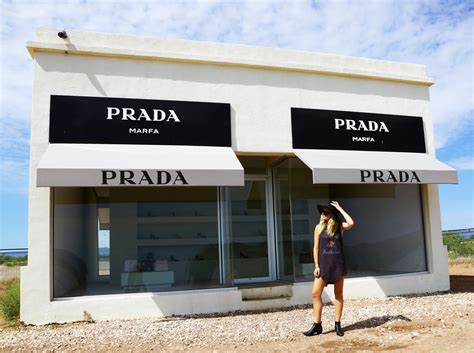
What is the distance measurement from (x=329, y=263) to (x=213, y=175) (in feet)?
8.55

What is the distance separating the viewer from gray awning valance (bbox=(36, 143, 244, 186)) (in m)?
7.28

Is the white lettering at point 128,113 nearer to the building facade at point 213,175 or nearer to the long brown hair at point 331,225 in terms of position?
the building facade at point 213,175

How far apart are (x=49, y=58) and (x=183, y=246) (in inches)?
173

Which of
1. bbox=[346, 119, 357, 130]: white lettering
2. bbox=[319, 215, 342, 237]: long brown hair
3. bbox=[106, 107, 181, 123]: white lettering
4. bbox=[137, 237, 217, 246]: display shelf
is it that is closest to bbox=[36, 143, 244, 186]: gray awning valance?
bbox=[106, 107, 181, 123]: white lettering

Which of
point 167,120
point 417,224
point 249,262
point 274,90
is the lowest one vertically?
point 249,262

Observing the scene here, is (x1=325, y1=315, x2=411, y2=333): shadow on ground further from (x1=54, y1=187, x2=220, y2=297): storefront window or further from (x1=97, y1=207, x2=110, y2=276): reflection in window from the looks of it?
(x1=97, y1=207, x2=110, y2=276): reflection in window

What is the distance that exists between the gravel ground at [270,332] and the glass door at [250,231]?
131cm

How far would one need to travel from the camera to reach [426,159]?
33.8 ft

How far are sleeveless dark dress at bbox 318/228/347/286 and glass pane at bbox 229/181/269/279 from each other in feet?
10.1

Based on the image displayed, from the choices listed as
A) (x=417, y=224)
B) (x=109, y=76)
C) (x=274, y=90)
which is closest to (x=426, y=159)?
(x=417, y=224)

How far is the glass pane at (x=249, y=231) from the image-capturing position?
9383mm

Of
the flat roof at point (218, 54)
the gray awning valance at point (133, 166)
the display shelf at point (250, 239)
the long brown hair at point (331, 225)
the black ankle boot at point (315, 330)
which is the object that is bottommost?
the black ankle boot at point (315, 330)

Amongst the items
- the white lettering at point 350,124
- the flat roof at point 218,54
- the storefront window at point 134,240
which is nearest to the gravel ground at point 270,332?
the storefront window at point 134,240

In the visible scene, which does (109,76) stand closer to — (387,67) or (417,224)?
(387,67)
